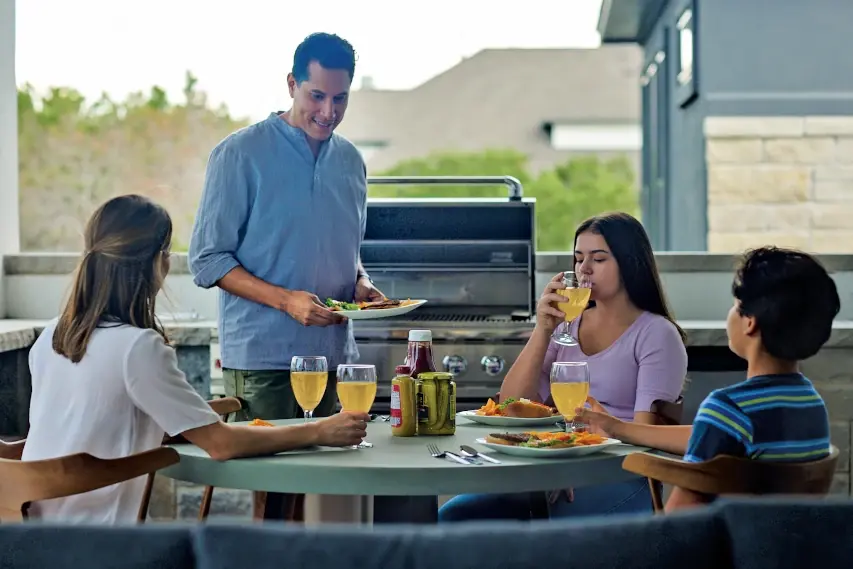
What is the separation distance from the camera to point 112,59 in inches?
427

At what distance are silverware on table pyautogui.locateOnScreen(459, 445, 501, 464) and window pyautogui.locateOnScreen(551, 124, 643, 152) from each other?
50.8ft

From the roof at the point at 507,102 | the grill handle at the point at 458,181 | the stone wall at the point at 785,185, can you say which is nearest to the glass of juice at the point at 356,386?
the grill handle at the point at 458,181

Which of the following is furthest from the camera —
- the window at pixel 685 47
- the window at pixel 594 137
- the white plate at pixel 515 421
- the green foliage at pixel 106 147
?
the window at pixel 594 137

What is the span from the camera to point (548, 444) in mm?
1792

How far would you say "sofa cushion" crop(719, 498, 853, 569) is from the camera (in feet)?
3.34

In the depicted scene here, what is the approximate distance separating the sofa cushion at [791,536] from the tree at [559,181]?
1364cm

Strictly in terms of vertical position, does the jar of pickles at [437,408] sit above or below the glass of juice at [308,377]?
below

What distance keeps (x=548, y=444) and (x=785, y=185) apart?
311cm

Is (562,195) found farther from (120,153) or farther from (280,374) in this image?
(280,374)

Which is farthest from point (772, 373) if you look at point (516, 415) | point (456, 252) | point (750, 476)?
point (456, 252)

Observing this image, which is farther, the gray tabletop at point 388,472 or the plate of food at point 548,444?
the plate of food at point 548,444

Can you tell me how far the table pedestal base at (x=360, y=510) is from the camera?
1954 millimetres

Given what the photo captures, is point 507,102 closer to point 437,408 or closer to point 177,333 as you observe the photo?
point 177,333

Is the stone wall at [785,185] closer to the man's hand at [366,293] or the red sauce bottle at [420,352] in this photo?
the man's hand at [366,293]
